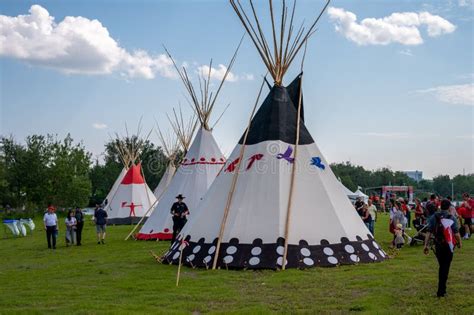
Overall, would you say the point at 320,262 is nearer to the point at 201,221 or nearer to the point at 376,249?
the point at 376,249

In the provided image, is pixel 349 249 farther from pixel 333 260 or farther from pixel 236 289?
pixel 236 289

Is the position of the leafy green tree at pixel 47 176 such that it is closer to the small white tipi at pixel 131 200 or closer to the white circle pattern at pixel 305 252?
the small white tipi at pixel 131 200

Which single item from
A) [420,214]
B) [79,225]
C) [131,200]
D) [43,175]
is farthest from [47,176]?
[420,214]

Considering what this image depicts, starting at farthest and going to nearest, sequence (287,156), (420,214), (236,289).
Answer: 1. (420,214)
2. (287,156)
3. (236,289)

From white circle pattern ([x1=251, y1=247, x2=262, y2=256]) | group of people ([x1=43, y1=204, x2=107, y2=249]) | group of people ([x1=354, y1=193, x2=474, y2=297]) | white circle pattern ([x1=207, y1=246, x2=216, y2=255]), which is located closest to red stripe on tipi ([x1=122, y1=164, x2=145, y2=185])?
group of people ([x1=43, y1=204, x2=107, y2=249])

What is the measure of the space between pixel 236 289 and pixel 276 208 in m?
2.69

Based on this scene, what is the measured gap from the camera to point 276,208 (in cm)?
1043

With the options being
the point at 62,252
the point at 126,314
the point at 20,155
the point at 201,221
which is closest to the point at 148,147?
the point at 20,155

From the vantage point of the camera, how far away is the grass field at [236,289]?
683cm

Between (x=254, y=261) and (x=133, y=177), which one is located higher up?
(x=133, y=177)

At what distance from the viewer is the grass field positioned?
6.83 metres

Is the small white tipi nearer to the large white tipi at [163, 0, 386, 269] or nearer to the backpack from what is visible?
the large white tipi at [163, 0, 386, 269]

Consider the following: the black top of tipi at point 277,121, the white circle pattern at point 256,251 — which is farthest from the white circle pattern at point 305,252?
the black top of tipi at point 277,121

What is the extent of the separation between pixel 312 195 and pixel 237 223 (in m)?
1.69
